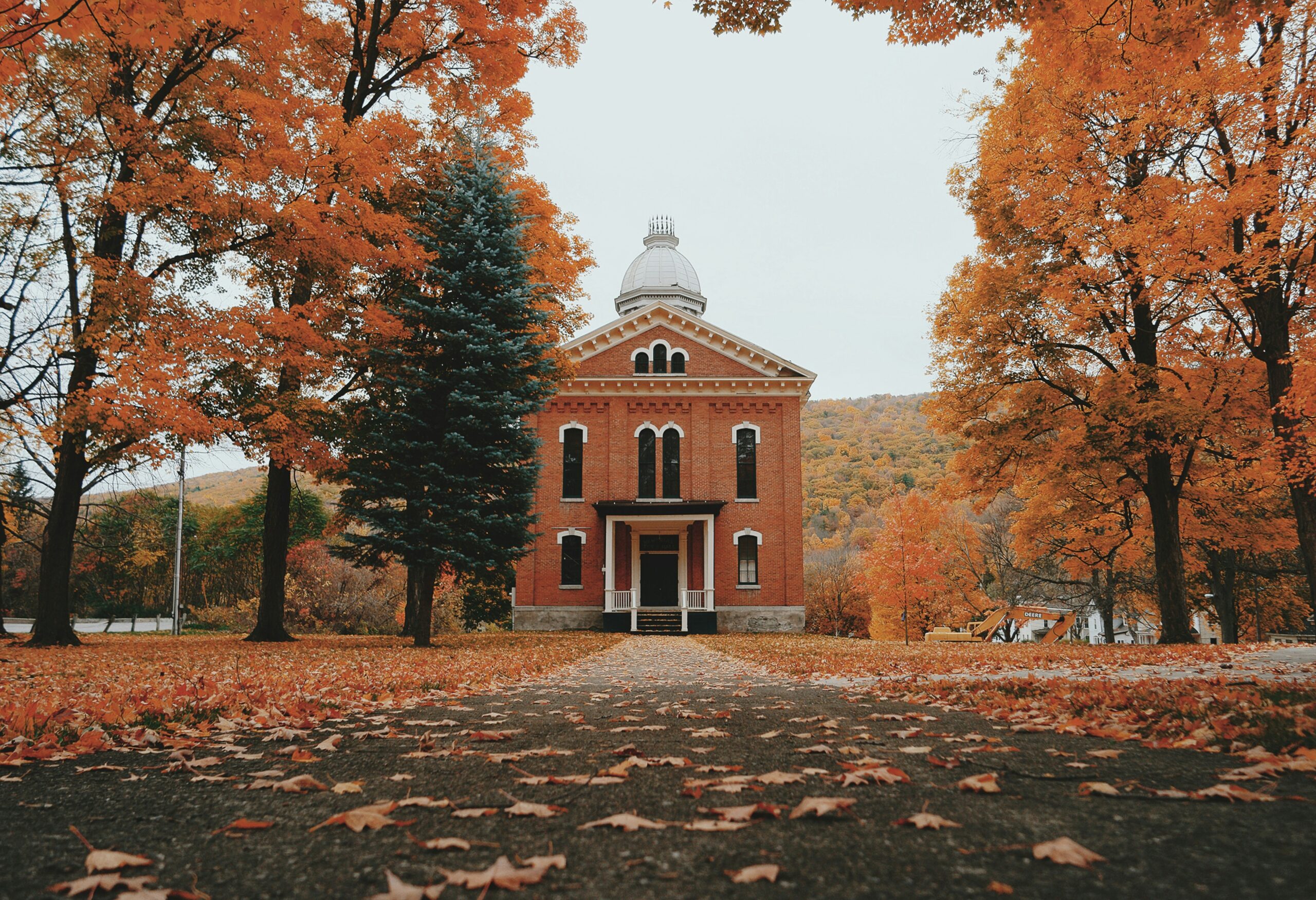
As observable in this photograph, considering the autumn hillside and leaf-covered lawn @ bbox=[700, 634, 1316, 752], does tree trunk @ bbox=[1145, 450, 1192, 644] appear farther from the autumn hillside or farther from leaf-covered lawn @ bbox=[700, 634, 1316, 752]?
the autumn hillside

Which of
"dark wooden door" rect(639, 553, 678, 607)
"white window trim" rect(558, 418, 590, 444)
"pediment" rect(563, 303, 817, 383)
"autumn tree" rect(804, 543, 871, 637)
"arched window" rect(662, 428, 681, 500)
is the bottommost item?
"autumn tree" rect(804, 543, 871, 637)

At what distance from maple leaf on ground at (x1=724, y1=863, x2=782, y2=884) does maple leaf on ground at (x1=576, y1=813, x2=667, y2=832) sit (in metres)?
0.51

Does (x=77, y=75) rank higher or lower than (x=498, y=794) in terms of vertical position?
higher

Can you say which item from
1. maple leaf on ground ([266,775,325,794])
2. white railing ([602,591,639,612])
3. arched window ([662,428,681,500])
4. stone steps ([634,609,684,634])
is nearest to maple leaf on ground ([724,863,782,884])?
maple leaf on ground ([266,775,325,794])

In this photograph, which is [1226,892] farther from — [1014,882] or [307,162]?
[307,162]

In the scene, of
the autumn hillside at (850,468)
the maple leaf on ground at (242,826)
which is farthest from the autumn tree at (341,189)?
the autumn hillside at (850,468)

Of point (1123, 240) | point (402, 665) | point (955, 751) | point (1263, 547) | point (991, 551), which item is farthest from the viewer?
point (991, 551)

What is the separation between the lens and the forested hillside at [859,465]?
180ft

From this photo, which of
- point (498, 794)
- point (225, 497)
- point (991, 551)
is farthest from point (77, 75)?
point (225, 497)

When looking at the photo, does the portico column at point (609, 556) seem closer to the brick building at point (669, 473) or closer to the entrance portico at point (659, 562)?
the entrance portico at point (659, 562)

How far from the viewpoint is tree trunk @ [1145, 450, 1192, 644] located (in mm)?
15289

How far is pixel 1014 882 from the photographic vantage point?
1.92 m

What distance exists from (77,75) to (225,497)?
54.5m

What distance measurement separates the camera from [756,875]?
1967mm
